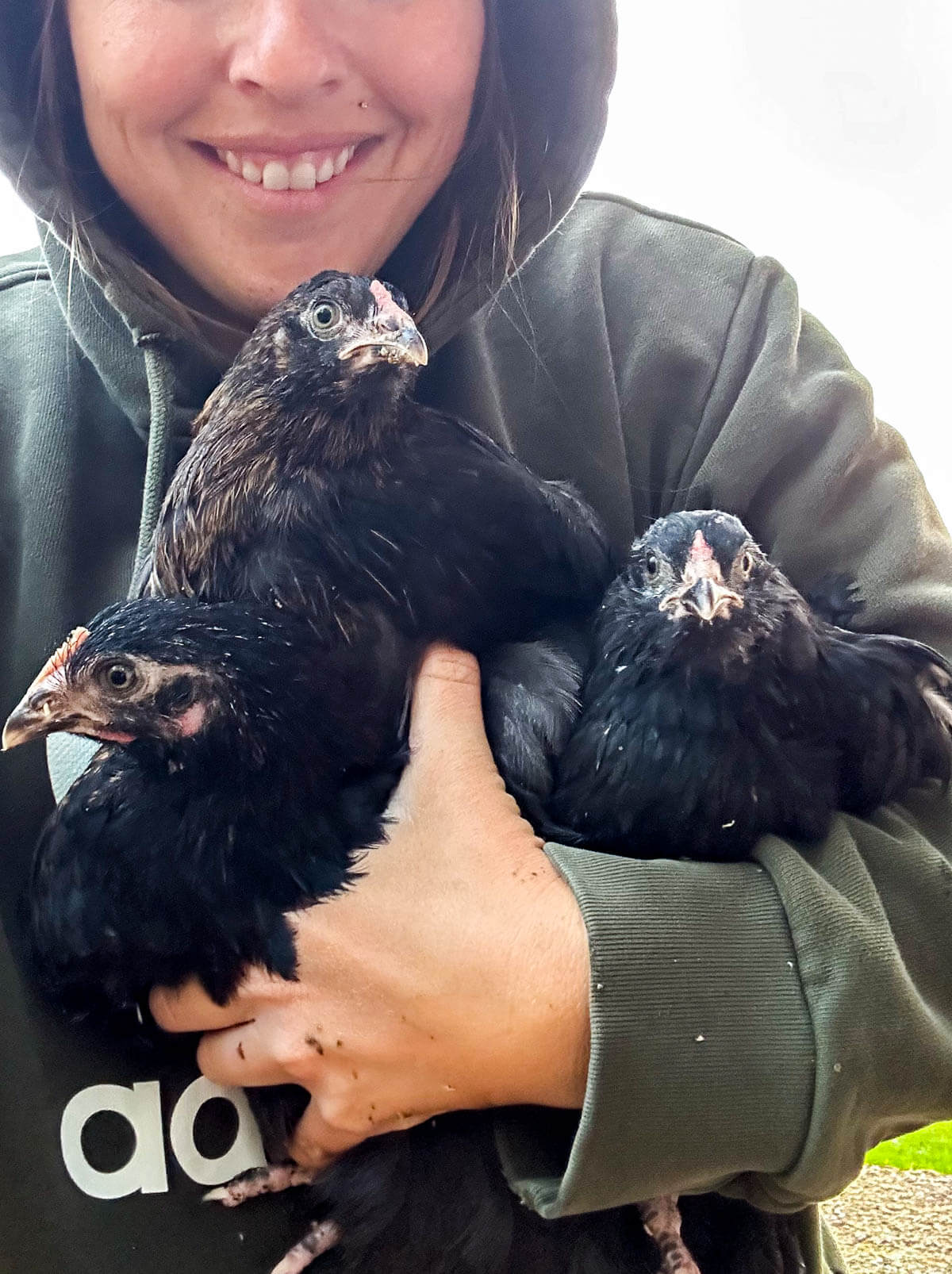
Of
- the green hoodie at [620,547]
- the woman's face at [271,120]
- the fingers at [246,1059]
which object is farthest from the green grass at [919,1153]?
the woman's face at [271,120]

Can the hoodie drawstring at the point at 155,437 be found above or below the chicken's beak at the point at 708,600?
below

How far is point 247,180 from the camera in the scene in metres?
1.16

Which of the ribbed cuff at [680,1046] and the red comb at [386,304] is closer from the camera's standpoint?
the ribbed cuff at [680,1046]

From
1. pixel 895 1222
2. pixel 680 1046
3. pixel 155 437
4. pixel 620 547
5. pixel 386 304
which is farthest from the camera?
pixel 895 1222

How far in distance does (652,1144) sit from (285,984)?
40 cm

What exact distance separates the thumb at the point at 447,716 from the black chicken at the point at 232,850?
0.04 meters

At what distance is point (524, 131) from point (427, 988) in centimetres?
107

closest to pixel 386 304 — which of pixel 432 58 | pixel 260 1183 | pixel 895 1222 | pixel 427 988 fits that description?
pixel 432 58

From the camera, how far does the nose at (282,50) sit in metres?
1.05

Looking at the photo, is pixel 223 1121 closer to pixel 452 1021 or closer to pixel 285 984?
pixel 285 984

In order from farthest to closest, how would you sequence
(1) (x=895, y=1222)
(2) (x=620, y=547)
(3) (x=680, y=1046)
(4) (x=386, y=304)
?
(1) (x=895, y=1222) → (2) (x=620, y=547) → (4) (x=386, y=304) → (3) (x=680, y=1046)

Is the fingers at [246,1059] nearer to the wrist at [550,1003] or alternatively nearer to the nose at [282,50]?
the wrist at [550,1003]

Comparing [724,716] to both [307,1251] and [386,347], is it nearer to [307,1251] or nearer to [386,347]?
[386,347]

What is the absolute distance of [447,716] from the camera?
1126 millimetres
